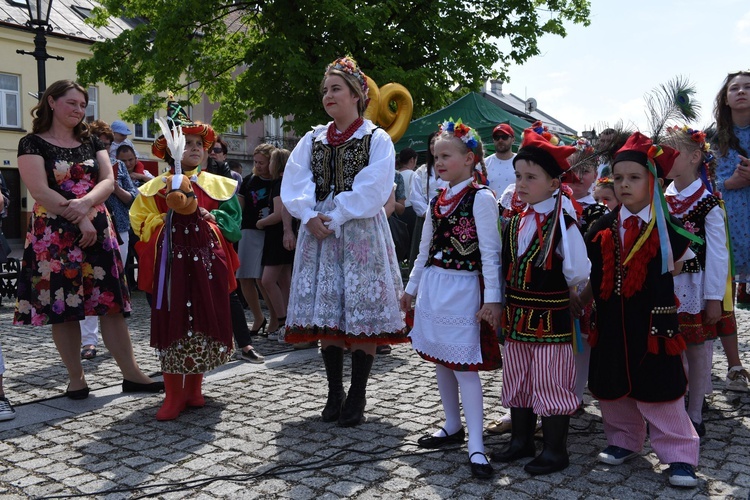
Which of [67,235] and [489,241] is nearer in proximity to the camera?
[489,241]

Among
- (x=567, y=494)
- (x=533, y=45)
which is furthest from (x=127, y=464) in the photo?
(x=533, y=45)

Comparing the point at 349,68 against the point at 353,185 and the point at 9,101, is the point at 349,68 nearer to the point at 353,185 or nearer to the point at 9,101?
the point at 353,185

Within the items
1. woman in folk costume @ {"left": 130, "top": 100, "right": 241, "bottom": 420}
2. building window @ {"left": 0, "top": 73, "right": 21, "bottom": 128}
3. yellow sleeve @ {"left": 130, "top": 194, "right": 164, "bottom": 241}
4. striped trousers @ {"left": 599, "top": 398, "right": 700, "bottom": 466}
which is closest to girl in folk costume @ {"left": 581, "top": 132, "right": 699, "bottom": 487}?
striped trousers @ {"left": 599, "top": 398, "right": 700, "bottom": 466}

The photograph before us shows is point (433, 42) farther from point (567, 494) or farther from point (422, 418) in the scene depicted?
point (567, 494)

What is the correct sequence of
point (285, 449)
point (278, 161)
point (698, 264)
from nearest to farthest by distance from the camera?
point (285, 449)
point (698, 264)
point (278, 161)

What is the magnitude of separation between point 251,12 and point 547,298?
46.4 feet

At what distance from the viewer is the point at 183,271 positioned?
14.2 ft

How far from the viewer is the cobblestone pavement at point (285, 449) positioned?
125 inches

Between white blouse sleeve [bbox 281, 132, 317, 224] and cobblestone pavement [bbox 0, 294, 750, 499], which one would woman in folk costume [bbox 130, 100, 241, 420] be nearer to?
cobblestone pavement [bbox 0, 294, 750, 499]

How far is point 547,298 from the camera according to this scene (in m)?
3.38

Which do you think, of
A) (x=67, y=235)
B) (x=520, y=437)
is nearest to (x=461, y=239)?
(x=520, y=437)

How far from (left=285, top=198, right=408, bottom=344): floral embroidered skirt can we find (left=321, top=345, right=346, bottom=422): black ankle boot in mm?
100

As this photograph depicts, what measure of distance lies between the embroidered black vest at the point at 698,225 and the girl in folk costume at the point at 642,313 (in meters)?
0.50

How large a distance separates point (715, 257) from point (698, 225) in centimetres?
20
